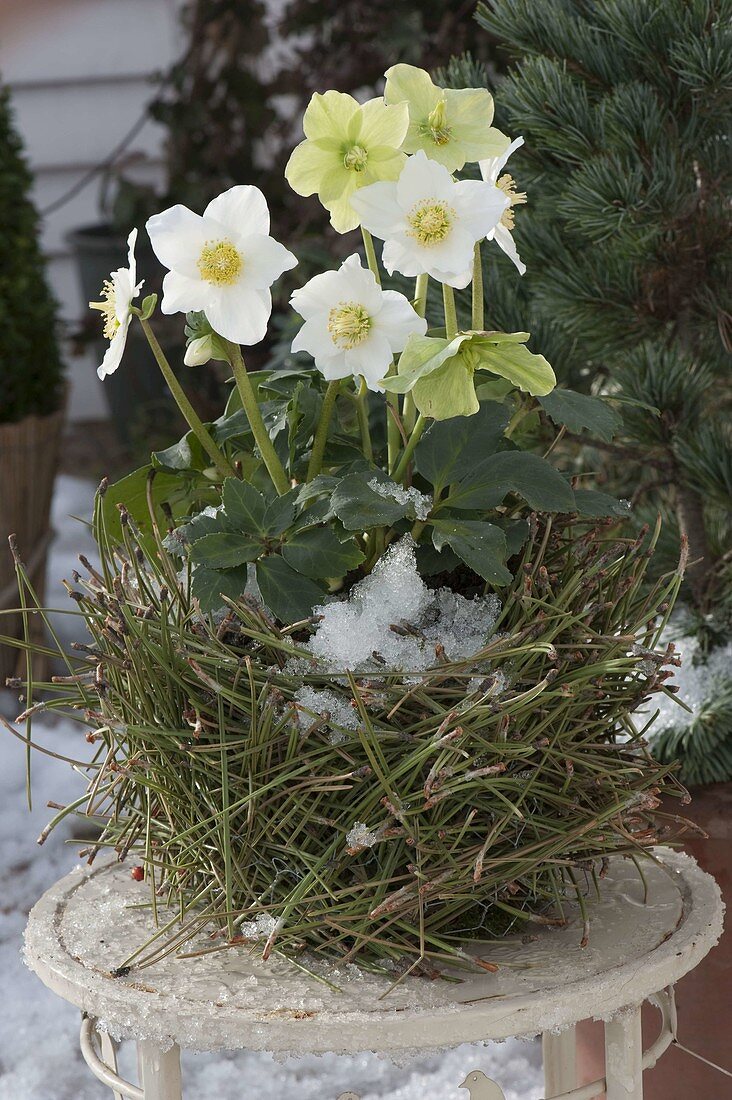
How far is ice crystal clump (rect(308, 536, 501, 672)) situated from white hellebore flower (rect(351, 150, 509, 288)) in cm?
14

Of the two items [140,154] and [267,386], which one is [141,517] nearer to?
[267,386]

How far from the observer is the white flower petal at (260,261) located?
0.55 metres

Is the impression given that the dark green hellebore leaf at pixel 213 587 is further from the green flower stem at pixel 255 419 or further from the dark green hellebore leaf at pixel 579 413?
the dark green hellebore leaf at pixel 579 413

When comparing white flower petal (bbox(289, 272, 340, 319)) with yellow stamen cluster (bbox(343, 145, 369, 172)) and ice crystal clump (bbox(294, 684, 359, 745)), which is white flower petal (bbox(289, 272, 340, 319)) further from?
ice crystal clump (bbox(294, 684, 359, 745))

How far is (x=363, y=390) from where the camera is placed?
2.02ft

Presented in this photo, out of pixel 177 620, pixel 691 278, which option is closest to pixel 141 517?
pixel 177 620

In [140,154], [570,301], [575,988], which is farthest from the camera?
[140,154]

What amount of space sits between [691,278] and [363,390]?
1.45 ft

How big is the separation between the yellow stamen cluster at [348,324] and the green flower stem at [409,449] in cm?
5

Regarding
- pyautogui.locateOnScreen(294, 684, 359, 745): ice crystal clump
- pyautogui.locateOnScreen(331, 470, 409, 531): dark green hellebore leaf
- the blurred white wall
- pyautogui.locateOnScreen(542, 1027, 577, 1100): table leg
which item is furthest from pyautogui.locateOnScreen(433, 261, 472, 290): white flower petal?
the blurred white wall

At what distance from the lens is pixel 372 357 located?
0.55 m

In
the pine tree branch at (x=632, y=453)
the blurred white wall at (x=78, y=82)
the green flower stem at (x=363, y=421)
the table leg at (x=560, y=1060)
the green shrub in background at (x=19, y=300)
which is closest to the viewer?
the green flower stem at (x=363, y=421)

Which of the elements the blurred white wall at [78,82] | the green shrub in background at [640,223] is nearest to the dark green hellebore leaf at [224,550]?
the green shrub in background at [640,223]

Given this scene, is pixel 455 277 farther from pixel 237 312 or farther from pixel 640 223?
pixel 640 223
